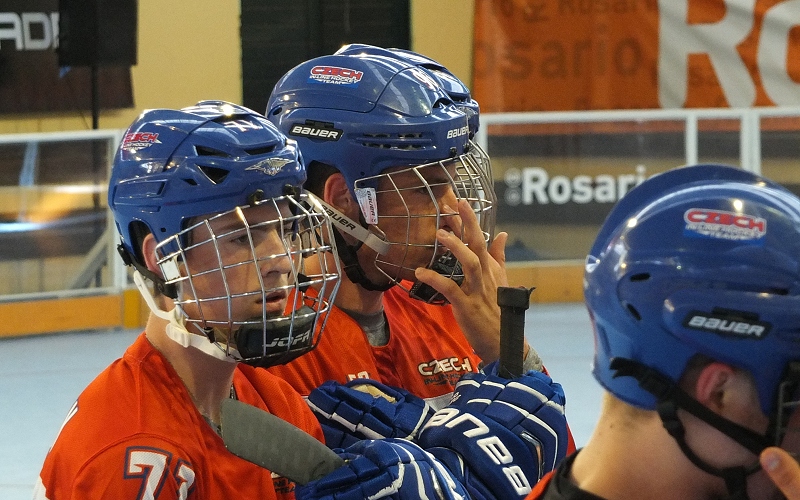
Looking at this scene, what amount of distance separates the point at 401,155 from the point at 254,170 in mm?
527

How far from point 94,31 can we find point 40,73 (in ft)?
2.89

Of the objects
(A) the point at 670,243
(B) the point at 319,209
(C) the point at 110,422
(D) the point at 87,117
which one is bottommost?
(D) the point at 87,117

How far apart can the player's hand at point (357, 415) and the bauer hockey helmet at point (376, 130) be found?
0.32 metres

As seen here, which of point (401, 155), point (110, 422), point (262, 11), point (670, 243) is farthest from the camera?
point (262, 11)

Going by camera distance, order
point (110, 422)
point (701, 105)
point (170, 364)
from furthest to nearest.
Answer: point (701, 105) < point (170, 364) < point (110, 422)

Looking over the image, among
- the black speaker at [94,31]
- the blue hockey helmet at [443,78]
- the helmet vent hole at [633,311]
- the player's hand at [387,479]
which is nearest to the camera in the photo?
the helmet vent hole at [633,311]

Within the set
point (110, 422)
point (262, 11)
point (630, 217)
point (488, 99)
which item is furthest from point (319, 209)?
point (262, 11)

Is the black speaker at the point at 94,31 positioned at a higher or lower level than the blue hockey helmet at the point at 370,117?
lower

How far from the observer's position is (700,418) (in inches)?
45.8

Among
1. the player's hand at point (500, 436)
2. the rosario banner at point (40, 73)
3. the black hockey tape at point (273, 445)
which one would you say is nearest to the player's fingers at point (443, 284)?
the player's hand at point (500, 436)

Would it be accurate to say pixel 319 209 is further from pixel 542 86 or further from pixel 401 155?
pixel 542 86

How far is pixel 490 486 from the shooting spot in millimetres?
1832

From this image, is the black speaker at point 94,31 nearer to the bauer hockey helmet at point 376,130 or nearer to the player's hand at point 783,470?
the bauer hockey helmet at point 376,130

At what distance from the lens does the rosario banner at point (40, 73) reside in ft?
26.3
